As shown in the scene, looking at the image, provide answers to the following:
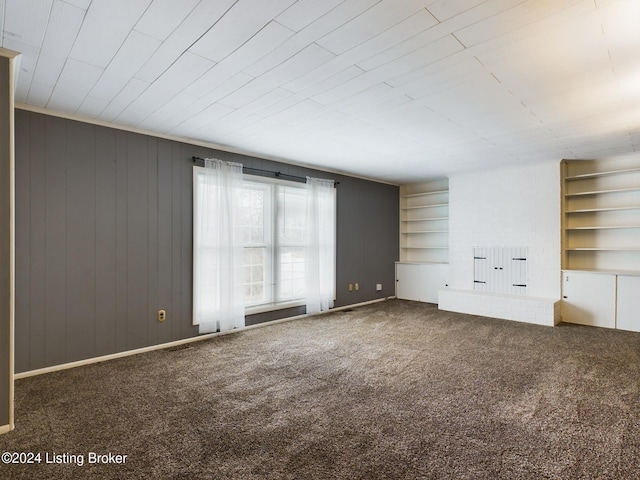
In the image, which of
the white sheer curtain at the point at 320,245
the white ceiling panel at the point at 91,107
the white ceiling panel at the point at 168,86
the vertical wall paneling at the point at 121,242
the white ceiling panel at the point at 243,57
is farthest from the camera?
the white sheer curtain at the point at 320,245

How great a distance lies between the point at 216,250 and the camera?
13.7 ft

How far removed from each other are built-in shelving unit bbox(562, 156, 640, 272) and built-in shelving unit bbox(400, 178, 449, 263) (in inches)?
76.6

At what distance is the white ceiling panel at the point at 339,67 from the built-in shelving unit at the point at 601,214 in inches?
44.3

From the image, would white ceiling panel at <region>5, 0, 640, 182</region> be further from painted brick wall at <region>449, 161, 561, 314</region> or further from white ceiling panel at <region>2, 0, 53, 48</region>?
painted brick wall at <region>449, 161, 561, 314</region>

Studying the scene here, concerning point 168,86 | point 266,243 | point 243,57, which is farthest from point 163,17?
point 266,243

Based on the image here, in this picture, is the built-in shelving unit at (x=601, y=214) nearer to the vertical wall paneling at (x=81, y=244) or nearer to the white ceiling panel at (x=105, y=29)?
the white ceiling panel at (x=105, y=29)

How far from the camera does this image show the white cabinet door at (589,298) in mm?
4566

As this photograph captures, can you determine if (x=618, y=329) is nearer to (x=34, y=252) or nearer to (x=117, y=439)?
(x=117, y=439)

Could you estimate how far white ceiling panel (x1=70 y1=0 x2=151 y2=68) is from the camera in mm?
1698

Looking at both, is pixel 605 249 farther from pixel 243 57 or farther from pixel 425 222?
pixel 243 57

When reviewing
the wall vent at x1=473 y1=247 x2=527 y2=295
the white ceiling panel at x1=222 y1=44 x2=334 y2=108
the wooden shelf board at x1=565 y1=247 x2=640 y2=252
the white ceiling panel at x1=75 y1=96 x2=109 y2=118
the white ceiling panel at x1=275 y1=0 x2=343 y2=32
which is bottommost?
the wall vent at x1=473 y1=247 x2=527 y2=295

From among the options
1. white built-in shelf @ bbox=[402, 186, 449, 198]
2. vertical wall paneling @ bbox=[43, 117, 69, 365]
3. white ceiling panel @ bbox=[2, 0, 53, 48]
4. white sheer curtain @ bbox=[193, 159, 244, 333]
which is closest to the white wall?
white built-in shelf @ bbox=[402, 186, 449, 198]

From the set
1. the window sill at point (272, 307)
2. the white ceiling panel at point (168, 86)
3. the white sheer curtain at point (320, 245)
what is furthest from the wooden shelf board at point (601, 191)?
the white ceiling panel at point (168, 86)

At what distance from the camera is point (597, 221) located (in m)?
5.05
